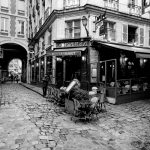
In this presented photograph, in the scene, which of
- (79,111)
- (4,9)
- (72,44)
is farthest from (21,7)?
(79,111)

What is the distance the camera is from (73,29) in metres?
13.5

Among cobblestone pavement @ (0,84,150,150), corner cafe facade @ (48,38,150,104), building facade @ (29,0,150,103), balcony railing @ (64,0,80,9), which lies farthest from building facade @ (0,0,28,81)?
cobblestone pavement @ (0,84,150,150)

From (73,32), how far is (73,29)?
269mm

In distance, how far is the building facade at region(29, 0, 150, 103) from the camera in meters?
12.3

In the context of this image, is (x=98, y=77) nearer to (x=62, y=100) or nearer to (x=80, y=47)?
(x=80, y=47)

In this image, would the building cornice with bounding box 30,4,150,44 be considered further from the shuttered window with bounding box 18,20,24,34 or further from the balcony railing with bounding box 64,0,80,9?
the shuttered window with bounding box 18,20,24,34

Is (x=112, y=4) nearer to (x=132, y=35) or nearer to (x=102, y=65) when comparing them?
(x=132, y=35)

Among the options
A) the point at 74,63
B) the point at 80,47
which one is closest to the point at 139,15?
the point at 80,47

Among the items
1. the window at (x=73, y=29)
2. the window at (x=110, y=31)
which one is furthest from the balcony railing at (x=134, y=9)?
the window at (x=73, y=29)

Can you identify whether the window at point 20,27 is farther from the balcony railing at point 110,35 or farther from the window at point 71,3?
the balcony railing at point 110,35

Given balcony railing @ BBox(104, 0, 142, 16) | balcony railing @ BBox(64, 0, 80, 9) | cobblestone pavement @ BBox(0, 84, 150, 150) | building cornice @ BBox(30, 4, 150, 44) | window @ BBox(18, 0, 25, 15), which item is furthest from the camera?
window @ BBox(18, 0, 25, 15)

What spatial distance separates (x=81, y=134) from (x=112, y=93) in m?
5.16

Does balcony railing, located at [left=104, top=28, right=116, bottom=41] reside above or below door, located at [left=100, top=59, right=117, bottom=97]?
above

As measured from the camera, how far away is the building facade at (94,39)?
40.4ft
